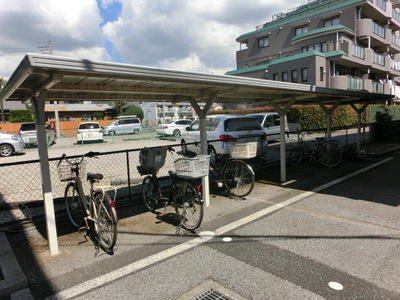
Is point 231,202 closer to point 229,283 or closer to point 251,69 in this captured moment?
point 229,283

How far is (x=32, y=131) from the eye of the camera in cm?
1855

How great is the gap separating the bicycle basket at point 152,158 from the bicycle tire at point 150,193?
0.80 ft

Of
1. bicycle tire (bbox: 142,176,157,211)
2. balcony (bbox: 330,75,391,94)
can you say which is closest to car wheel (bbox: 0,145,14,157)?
bicycle tire (bbox: 142,176,157,211)

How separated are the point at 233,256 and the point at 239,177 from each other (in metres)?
2.58

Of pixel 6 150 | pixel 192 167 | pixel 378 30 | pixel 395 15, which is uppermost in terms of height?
pixel 395 15

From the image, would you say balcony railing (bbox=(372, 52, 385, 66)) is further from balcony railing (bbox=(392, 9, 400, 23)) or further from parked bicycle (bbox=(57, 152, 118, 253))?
parked bicycle (bbox=(57, 152, 118, 253))

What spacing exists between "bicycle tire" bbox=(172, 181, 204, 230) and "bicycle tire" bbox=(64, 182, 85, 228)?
1.53m

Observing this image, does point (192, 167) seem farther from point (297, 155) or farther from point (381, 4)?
point (381, 4)

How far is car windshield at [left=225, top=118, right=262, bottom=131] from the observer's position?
9.51 metres

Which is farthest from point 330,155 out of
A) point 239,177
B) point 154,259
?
point 154,259

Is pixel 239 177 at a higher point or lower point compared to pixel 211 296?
higher

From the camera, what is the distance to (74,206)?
4.55 metres

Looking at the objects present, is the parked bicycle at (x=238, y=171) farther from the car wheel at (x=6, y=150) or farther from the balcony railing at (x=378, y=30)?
the balcony railing at (x=378, y=30)

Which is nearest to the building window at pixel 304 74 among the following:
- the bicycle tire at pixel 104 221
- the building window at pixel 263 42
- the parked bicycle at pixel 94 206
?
the building window at pixel 263 42
